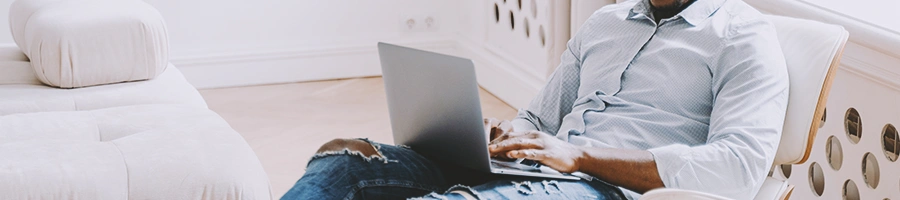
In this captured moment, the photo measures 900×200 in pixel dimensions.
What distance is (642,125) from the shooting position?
1561mm

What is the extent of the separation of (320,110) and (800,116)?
232 cm

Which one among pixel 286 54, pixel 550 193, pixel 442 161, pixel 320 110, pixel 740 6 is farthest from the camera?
pixel 286 54

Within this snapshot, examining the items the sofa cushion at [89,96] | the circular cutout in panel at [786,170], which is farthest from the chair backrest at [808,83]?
the sofa cushion at [89,96]

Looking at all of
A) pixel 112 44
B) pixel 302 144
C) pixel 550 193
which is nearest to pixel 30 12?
pixel 112 44

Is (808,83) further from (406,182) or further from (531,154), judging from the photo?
(406,182)

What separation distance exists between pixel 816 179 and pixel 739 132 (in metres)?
0.75

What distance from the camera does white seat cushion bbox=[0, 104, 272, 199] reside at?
56.7 inches

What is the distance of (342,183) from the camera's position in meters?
1.37

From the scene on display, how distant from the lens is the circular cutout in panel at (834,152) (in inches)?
76.2

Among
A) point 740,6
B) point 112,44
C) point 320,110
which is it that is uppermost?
point 740,6

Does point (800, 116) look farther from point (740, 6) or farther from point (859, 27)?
point (859, 27)

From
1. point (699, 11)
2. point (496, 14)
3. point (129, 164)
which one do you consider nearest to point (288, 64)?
point (496, 14)

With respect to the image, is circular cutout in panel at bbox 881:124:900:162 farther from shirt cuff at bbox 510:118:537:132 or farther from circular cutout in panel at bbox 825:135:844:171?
shirt cuff at bbox 510:118:537:132

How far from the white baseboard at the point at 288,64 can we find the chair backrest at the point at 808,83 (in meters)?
2.67
